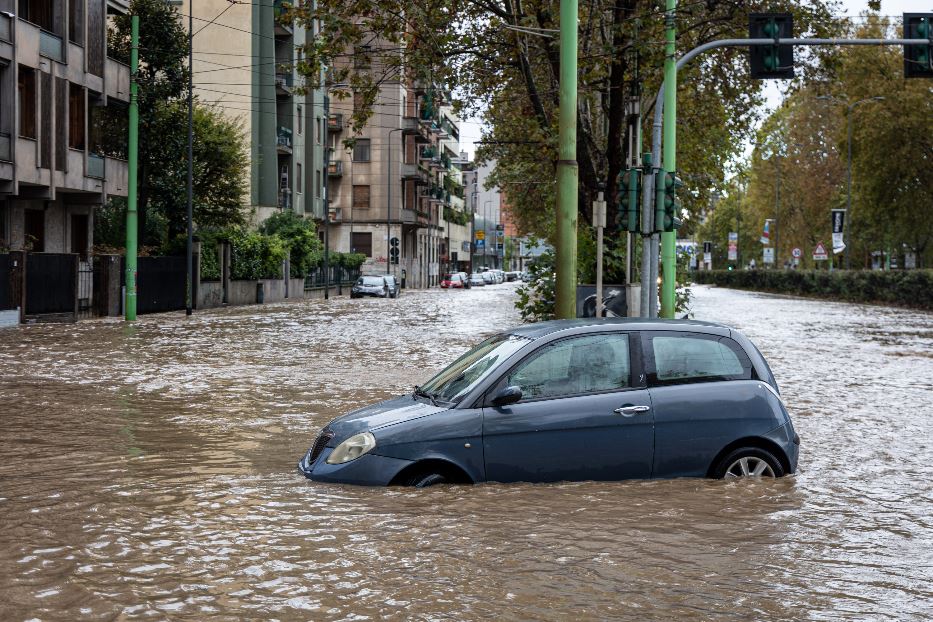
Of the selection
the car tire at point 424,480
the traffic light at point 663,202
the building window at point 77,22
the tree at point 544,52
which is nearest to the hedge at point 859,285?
the tree at point 544,52

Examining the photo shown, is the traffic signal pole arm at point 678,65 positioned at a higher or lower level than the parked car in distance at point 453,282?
higher

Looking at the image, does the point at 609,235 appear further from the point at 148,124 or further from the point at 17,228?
the point at 148,124

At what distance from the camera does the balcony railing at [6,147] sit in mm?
31891

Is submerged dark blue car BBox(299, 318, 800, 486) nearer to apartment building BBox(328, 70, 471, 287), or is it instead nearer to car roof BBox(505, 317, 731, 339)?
car roof BBox(505, 317, 731, 339)

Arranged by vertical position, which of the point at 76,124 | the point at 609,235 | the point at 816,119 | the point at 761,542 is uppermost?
the point at 816,119

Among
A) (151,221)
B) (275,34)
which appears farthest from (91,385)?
(275,34)

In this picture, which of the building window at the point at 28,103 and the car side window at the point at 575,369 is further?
the building window at the point at 28,103

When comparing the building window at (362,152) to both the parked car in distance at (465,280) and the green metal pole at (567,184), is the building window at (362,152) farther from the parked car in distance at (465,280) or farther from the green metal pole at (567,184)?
the green metal pole at (567,184)

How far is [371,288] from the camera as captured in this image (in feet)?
220

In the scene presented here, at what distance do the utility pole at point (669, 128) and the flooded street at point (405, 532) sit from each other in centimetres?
852

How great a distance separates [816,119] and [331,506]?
7561 cm

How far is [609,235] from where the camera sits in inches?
1098

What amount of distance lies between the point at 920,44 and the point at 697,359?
579 inches

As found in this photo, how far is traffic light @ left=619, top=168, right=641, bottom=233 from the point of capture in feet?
A: 63.5
